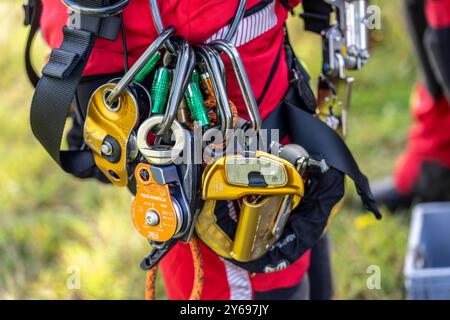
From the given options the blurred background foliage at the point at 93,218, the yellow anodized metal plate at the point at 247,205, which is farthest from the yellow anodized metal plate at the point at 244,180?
the blurred background foliage at the point at 93,218

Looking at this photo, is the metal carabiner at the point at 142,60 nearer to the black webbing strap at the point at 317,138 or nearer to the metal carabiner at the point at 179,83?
the metal carabiner at the point at 179,83

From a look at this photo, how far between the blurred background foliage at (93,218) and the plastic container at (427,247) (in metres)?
0.11

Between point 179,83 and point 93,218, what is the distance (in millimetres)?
1892

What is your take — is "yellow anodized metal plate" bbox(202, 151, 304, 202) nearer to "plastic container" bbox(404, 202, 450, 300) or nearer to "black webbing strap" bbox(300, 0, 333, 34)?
"black webbing strap" bbox(300, 0, 333, 34)

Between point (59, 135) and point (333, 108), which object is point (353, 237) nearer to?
point (333, 108)

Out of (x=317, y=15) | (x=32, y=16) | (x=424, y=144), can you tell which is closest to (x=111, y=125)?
(x=32, y=16)

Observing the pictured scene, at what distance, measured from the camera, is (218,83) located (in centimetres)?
132

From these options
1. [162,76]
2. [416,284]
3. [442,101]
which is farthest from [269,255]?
[442,101]

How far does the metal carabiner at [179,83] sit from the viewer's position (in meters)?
1.28

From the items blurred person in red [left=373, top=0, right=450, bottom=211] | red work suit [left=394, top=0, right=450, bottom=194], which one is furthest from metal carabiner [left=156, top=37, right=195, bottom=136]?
red work suit [left=394, top=0, right=450, bottom=194]

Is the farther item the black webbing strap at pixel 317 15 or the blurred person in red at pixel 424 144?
the blurred person in red at pixel 424 144

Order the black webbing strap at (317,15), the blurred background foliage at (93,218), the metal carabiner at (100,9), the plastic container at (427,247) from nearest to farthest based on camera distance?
the metal carabiner at (100,9) < the black webbing strap at (317,15) < the plastic container at (427,247) < the blurred background foliage at (93,218)

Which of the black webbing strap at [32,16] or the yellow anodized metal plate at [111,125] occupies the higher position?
the black webbing strap at [32,16]

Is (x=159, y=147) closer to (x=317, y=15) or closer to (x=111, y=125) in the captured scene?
(x=111, y=125)
